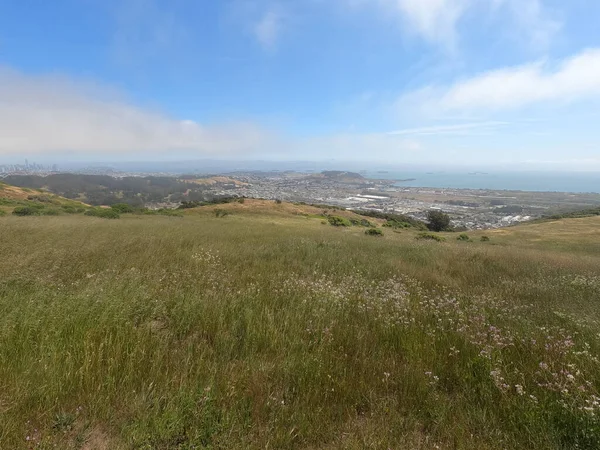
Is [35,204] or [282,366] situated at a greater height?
[282,366]

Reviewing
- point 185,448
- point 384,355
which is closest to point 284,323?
point 384,355

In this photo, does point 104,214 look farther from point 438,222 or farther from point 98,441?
point 438,222

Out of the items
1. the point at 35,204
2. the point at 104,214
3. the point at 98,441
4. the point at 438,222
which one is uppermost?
the point at 98,441

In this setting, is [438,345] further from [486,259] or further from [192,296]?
[486,259]

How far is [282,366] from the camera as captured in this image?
318 cm

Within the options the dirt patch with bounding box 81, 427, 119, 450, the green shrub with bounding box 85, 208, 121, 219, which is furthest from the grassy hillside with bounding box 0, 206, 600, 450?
the green shrub with bounding box 85, 208, 121, 219

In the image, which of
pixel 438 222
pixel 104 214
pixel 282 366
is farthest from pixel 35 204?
pixel 438 222

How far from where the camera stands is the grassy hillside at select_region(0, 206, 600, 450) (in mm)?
2391

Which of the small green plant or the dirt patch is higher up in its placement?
the small green plant

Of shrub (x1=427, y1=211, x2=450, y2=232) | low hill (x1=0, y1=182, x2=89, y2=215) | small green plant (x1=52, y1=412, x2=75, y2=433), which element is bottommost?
shrub (x1=427, y1=211, x2=450, y2=232)

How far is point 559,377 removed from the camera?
3.05 meters

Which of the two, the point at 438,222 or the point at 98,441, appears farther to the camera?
the point at 438,222

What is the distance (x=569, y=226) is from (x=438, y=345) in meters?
53.2

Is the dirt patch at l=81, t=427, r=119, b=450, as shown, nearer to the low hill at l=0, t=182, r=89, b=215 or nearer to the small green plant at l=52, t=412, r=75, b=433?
the small green plant at l=52, t=412, r=75, b=433
